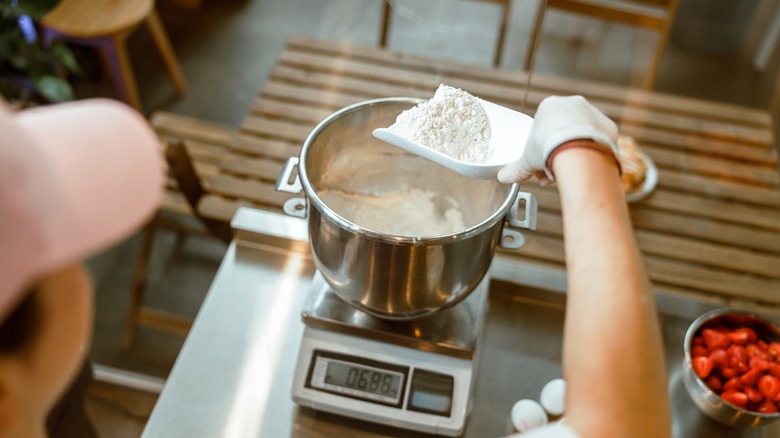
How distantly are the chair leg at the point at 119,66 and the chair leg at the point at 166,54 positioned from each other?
0.42 feet

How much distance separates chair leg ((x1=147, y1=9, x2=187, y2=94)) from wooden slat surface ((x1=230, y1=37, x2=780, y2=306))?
3.05 ft

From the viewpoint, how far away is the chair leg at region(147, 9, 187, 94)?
8.22ft

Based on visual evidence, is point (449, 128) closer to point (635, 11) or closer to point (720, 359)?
point (720, 359)

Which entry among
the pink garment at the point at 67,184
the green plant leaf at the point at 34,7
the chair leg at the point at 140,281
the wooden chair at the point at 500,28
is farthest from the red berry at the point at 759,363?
the green plant leaf at the point at 34,7

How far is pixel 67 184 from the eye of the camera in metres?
0.35

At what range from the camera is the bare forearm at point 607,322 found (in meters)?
0.58

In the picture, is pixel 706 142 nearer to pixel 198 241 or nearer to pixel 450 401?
pixel 450 401

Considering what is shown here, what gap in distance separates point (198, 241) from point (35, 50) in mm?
762

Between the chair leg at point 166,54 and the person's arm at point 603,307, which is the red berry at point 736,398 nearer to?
the person's arm at point 603,307

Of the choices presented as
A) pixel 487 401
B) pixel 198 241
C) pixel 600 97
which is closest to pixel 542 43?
pixel 600 97

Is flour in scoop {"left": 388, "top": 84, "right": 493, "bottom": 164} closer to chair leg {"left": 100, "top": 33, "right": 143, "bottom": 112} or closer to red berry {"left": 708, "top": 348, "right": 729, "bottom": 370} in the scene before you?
red berry {"left": 708, "top": 348, "right": 729, "bottom": 370}

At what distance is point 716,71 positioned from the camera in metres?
2.96

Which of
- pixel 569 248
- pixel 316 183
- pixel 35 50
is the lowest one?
pixel 35 50

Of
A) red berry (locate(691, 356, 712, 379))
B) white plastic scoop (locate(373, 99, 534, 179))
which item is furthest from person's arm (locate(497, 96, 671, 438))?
red berry (locate(691, 356, 712, 379))
